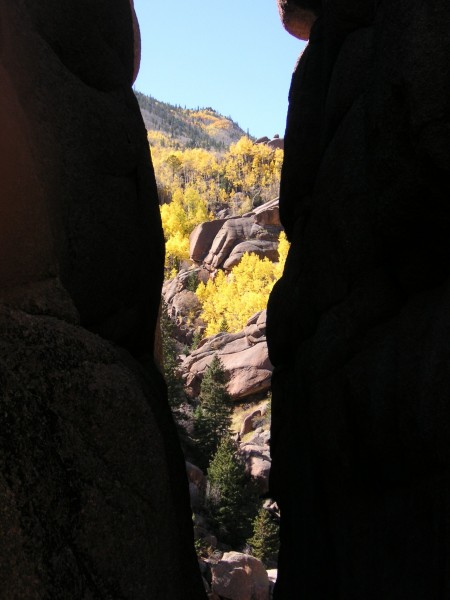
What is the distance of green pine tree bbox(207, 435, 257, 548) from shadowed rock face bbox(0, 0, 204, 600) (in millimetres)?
18173

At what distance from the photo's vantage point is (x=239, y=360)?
4119 centimetres

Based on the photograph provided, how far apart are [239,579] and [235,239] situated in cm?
4941

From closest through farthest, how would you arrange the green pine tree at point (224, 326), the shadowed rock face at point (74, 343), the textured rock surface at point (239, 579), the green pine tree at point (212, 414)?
1. the shadowed rock face at point (74, 343)
2. the textured rock surface at point (239, 579)
3. the green pine tree at point (212, 414)
4. the green pine tree at point (224, 326)

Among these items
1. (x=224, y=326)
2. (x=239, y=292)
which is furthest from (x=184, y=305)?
(x=224, y=326)

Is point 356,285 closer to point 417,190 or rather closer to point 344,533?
point 417,190

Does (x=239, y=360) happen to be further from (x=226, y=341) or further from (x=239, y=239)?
(x=239, y=239)

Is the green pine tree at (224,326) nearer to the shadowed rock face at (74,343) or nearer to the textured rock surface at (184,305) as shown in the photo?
the textured rock surface at (184,305)

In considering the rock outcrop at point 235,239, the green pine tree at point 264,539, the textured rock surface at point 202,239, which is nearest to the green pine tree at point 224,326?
the rock outcrop at point 235,239

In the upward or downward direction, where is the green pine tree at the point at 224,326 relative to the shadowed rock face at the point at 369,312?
downward

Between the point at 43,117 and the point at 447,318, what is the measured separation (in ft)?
14.4

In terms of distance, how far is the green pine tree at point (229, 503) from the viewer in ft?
83.2

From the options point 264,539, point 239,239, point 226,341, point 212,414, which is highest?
point 239,239

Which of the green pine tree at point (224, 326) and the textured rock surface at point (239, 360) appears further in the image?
the green pine tree at point (224, 326)

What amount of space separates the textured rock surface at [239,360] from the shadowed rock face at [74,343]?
1247 inches
